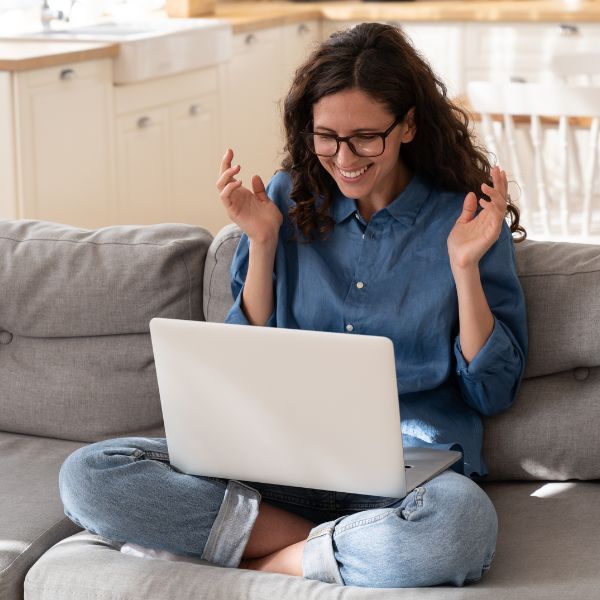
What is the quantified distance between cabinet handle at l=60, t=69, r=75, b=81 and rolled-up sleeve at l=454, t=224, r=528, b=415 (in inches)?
83.0

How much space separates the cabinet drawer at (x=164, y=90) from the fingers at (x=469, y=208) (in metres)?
2.34

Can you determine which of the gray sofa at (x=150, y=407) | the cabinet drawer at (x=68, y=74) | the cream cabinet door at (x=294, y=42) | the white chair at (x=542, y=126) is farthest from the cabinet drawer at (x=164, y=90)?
the gray sofa at (x=150, y=407)

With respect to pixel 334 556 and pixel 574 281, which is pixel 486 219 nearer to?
pixel 574 281

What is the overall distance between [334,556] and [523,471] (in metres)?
0.42

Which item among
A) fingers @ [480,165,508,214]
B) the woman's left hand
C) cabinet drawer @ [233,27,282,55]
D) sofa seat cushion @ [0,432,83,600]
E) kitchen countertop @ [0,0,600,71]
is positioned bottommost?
sofa seat cushion @ [0,432,83,600]

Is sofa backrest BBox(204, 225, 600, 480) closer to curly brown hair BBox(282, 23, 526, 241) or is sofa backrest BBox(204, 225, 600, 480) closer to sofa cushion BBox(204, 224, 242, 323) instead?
curly brown hair BBox(282, 23, 526, 241)

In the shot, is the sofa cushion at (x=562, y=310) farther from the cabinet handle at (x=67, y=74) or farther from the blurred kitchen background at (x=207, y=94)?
the cabinet handle at (x=67, y=74)

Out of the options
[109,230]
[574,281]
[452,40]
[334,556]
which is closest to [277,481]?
[334,556]

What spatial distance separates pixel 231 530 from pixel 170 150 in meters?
2.69

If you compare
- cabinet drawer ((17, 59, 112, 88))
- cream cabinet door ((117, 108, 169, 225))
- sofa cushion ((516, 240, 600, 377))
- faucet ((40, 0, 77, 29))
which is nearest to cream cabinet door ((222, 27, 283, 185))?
cream cabinet door ((117, 108, 169, 225))

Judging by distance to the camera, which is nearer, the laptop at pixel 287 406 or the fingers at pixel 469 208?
the laptop at pixel 287 406

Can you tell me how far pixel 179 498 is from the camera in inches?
67.9

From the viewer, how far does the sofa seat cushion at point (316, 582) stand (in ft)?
5.09

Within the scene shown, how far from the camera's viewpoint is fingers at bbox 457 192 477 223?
1.77m
